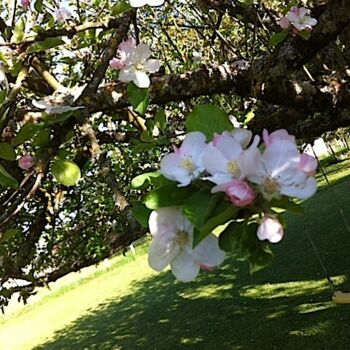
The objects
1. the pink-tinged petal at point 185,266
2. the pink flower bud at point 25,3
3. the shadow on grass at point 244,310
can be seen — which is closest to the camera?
the pink-tinged petal at point 185,266

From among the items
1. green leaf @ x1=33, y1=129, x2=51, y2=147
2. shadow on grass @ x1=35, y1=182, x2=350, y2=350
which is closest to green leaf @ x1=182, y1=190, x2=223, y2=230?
green leaf @ x1=33, y1=129, x2=51, y2=147

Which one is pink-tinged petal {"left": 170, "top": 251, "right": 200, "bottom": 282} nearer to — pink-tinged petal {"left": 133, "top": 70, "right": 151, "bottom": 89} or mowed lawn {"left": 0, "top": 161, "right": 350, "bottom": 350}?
pink-tinged petal {"left": 133, "top": 70, "right": 151, "bottom": 89}

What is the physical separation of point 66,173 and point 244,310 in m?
6.24

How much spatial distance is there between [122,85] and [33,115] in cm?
27

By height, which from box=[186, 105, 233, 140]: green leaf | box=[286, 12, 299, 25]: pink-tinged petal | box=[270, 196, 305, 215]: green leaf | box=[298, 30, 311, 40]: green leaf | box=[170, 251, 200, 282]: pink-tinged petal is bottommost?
box=[170, 251, 200, 282]: pink-tinged petal

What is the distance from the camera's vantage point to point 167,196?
1.98 ft

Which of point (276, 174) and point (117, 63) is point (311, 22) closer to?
point (117, 63)

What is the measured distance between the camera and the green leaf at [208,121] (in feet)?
2.16

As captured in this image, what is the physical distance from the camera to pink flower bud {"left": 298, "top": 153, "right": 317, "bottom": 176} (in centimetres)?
55

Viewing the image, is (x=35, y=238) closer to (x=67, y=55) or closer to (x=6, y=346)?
(x=67, y=55)

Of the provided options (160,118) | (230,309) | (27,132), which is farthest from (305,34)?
(230,309)

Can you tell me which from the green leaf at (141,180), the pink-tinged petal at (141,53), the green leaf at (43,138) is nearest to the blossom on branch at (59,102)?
the green leaf at (43,138)

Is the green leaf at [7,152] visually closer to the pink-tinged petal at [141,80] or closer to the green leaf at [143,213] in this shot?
the pink-tinged petal at [141,80]

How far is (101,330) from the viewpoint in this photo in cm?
924
